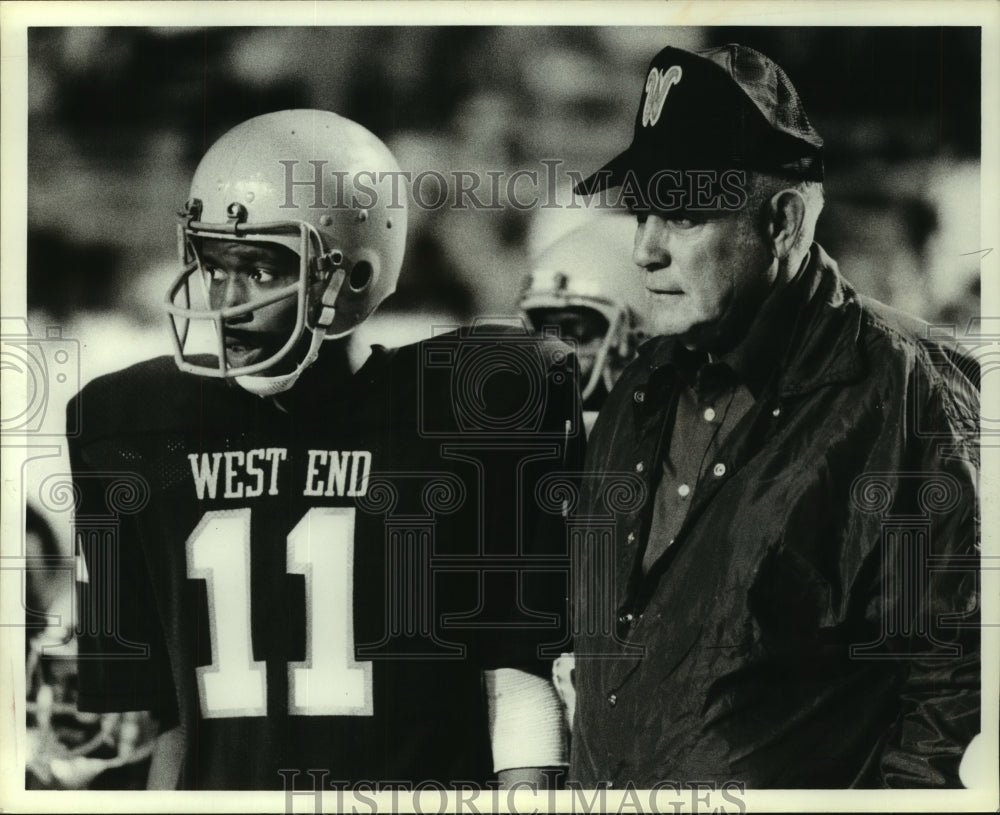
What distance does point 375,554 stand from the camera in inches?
95.0

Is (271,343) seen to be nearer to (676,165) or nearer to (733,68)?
(676,165)

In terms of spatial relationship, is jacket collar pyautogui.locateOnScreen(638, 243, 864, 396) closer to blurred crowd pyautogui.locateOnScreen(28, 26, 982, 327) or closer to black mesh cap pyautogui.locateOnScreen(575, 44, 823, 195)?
blurred crowd pyautogui.locateOnScreen(28, 26, 982, 327)

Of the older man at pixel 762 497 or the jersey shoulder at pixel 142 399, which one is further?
the jersey shoulder at pixel 142 399

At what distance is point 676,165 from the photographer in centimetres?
241

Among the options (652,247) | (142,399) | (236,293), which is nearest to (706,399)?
(652,247)

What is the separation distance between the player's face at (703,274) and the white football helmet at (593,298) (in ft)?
0.15

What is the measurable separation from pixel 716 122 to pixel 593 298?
0.43 meters

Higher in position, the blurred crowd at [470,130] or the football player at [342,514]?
the blurred crowd at [470,130]

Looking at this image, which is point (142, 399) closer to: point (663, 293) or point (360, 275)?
A: point (360, 275)

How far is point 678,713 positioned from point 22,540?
1392 millimetres

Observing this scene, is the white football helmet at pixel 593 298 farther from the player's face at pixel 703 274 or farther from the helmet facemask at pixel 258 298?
the helmet facemask at pixel 258 298

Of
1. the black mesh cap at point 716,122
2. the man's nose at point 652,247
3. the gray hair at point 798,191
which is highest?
the black mesh cap at point 716,122

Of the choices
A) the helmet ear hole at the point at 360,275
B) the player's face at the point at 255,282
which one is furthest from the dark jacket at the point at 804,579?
the player's face at the point at 255,282

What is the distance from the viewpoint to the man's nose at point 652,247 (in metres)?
2.40
